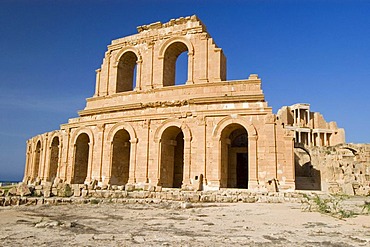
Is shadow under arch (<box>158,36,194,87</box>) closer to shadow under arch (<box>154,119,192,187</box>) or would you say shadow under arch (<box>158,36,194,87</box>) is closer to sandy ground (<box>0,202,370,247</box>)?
shadow under arch (<box>154,119,192,187</box>)

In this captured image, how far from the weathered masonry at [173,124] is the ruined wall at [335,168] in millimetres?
4643

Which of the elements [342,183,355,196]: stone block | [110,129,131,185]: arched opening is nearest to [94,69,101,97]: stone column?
[110,129,131,185]: arched opening

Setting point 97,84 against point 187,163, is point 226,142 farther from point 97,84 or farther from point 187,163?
point 97,84

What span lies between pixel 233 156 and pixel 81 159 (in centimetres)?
1071

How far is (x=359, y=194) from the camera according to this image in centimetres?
1661

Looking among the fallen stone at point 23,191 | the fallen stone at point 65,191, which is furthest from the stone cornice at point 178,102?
the fallen stone at point 23,191

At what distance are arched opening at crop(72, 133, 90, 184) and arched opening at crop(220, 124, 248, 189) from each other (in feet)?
33.0

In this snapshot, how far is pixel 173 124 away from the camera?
17.7m

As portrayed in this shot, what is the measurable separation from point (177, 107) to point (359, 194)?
10966mm

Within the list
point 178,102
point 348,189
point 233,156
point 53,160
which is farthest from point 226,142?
point 53,160

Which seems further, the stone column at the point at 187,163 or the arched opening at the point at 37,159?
the arched opening at the point at 37,159

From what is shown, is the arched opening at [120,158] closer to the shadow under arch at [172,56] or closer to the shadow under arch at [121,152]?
the shadow under arch at [121,152]

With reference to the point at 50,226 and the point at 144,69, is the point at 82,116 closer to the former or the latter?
the point at 144,69

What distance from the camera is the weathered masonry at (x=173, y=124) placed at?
15828 millimetres
